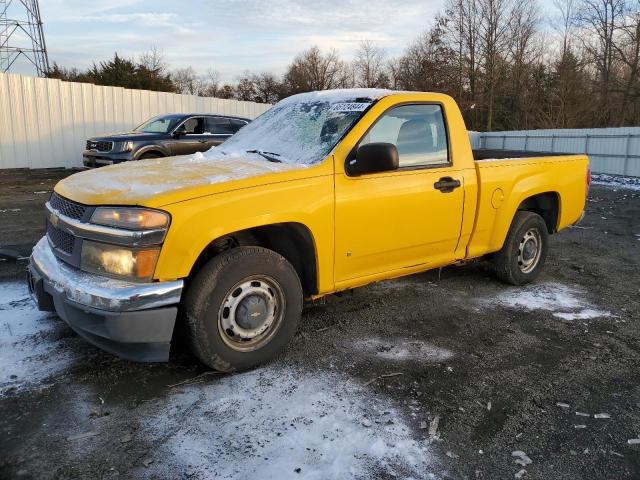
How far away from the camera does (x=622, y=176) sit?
1969cm

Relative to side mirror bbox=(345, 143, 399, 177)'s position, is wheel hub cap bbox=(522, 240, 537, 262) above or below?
below

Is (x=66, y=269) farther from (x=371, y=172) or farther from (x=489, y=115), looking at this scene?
(x=489, y=115)

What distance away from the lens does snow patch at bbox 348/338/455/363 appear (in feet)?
12.2

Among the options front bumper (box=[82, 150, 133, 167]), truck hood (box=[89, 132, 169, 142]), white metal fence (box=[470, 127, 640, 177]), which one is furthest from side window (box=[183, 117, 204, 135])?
white metal fence (box=[470, 127, 640, 177])

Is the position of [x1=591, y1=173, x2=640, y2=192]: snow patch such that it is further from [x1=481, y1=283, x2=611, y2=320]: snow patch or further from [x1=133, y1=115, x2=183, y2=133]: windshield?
[x1=133, y1=115, x2=183, y2=133]: windshield

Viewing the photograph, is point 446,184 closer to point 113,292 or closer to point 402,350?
point 402,350

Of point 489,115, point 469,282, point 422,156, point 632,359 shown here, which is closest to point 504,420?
point 632,359

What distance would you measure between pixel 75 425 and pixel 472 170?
3609 millimetres

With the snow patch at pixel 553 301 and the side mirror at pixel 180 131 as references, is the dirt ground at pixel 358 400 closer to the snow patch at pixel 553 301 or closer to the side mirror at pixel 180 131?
the snow patch at pixel 553 301

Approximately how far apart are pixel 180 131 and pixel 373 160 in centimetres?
972

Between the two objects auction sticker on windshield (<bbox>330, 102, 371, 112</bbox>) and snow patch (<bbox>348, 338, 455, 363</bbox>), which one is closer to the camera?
snow patch (<bbox>348, 338, 455, 363</bbox>)

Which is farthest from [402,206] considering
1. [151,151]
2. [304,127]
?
[151,151]

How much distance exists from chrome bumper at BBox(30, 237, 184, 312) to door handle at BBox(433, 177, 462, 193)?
2.29 metres

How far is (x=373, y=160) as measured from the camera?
3631 millimetres
